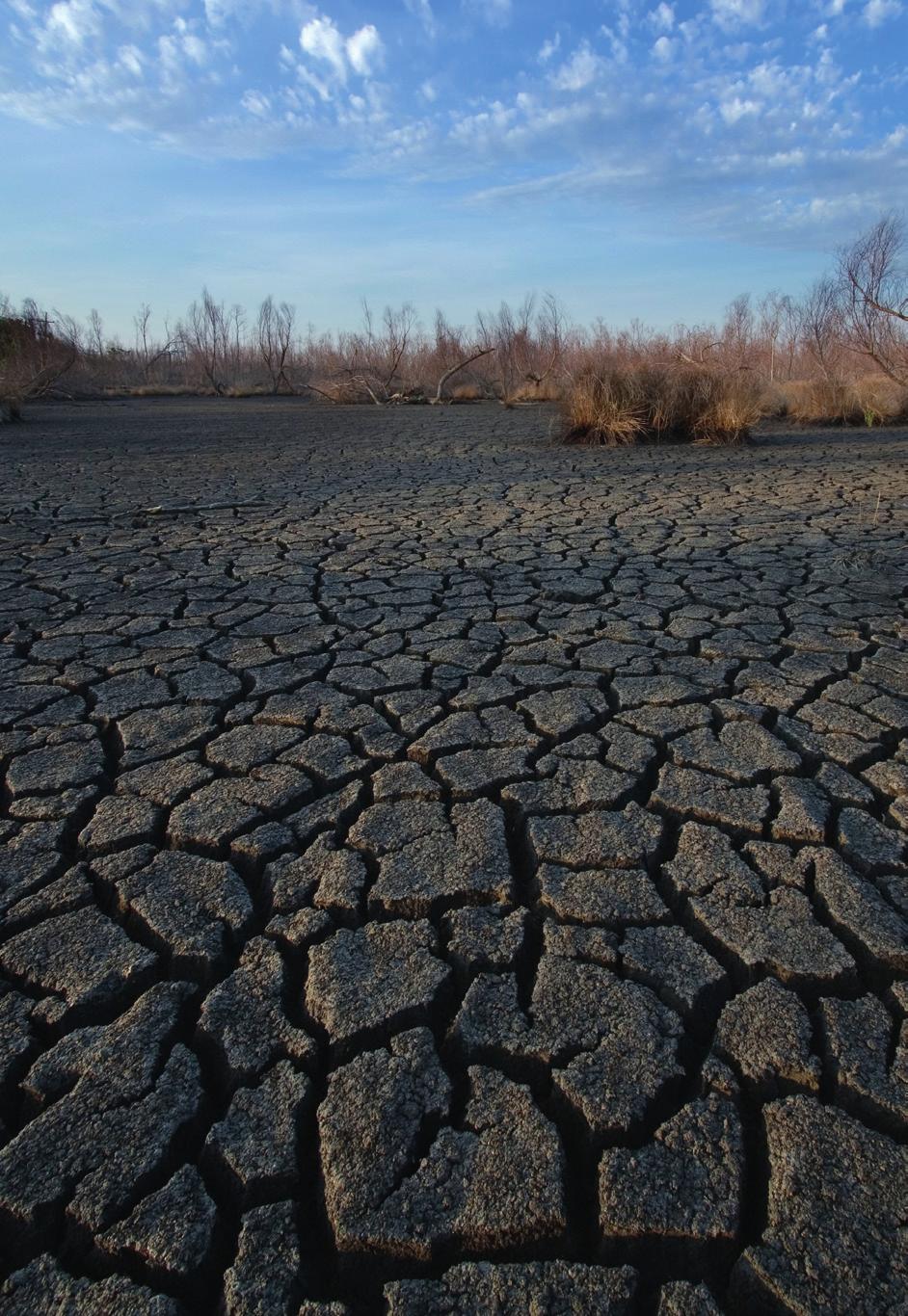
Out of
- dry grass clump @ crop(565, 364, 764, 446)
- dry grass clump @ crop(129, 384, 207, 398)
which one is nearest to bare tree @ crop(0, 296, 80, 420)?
dry grass clump @ crop(129, 384, 207, 398)

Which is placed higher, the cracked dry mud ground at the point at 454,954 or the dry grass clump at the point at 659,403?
the dry grass clump at the point at 659,403

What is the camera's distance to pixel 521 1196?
4.00ft

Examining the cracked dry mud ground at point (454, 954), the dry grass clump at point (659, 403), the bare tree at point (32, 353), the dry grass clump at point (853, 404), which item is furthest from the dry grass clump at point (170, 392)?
the cracked dry mud ground at point (454, 954)

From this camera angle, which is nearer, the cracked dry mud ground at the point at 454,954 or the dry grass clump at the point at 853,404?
the cracked dry mud ground at the point at 454,954

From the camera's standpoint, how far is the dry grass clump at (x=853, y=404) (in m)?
12.5

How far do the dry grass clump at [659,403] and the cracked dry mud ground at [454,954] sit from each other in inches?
260

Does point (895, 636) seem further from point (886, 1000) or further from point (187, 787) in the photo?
point (187, 787)

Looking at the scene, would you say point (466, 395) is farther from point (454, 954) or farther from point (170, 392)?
point (454, 954)

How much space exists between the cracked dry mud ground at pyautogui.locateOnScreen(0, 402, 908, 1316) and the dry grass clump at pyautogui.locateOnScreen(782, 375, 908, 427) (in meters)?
9.97

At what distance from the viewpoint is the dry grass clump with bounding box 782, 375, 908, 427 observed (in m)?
12.5

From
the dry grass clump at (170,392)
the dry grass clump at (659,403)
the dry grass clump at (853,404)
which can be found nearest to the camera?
the dry grass clump at (659,403)

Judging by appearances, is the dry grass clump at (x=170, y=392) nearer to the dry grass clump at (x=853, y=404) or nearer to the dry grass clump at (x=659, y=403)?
the dry grass clump at (x=659, y=403)

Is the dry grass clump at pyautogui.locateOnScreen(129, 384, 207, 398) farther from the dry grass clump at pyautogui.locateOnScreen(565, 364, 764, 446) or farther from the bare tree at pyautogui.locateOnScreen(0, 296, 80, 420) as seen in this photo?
the dry grass clump at pyautogui.locateOnScreen(565, 364, 764, 446)

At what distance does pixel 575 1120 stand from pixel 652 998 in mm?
314
